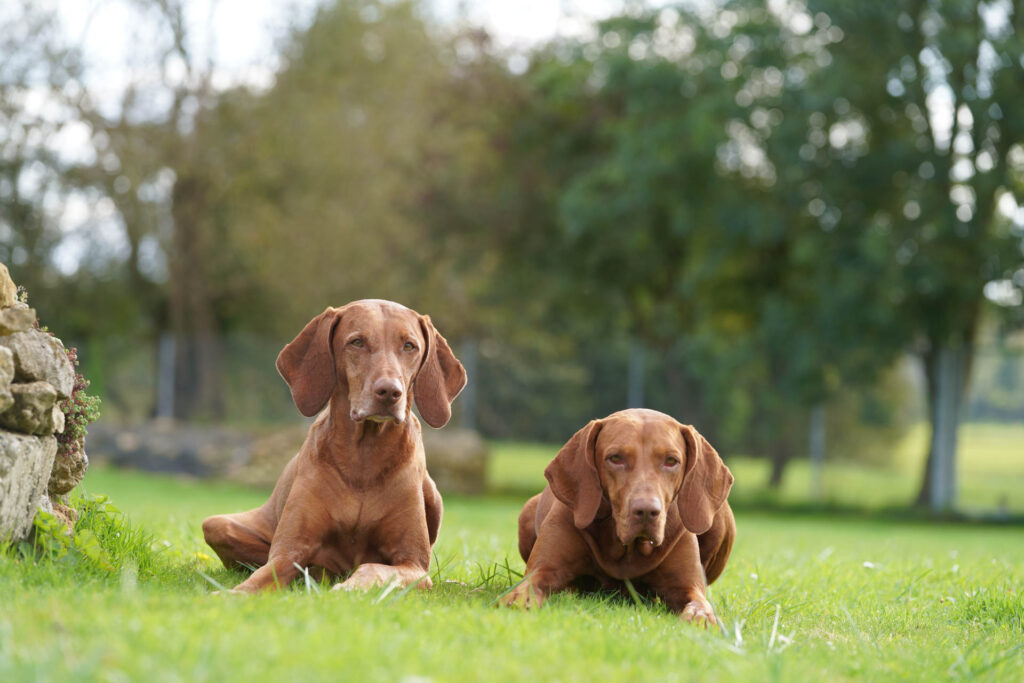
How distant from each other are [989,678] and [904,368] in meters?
16.8

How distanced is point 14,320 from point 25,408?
15.3 inches

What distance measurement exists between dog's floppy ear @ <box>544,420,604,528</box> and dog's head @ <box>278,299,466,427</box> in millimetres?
590

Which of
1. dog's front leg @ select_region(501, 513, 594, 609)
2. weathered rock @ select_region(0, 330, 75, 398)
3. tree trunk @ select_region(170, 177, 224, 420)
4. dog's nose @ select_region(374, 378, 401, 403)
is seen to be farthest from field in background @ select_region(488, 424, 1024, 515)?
weathered rock @ select_region(0, 330, 75, 398)

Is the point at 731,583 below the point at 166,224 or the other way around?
below

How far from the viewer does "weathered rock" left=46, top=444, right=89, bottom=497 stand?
4965 mm

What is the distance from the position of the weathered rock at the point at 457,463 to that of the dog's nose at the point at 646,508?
13090mm

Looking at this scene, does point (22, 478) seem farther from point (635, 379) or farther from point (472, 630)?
Result: point (635, 379)

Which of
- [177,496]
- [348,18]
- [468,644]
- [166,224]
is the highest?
[348,18]

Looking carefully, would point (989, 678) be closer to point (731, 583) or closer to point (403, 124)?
point (731, 583)

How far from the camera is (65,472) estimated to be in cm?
499

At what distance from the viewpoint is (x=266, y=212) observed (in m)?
25.9

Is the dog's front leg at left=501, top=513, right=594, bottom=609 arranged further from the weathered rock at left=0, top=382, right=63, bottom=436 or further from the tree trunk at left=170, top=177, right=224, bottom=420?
the tree trunk at left=170, top=177, right=224, bottom=420

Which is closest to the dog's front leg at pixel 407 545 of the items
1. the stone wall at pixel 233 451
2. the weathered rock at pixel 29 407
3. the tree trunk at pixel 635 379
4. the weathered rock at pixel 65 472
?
the weathered rock at pixel 65 472

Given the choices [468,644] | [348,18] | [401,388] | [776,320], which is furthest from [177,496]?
[348,18]
